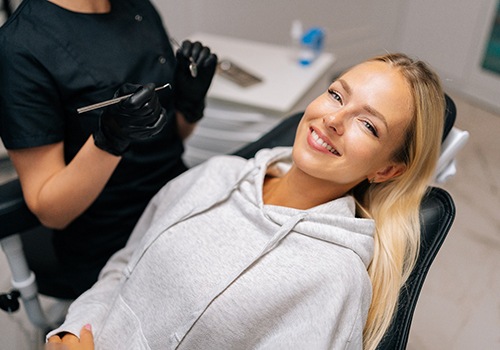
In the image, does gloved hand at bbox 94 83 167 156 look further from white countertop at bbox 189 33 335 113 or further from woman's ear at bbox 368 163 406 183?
white countertop at bbox 189 33 335 113

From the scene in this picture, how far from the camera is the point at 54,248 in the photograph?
1183 mm

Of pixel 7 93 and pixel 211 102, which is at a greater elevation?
pixel 7 93

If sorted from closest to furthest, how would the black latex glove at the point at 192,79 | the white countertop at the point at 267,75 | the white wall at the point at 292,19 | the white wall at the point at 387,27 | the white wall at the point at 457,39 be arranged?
1. the black latex glove at the point at 192,79
2. the white countertop at the point at 267,75
3. the white wall at the point at 292,19
4. the white wall at the point at 387,27
5. the white wall at the point at 457,39

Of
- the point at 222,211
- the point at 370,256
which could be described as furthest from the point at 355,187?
the point at 222,211

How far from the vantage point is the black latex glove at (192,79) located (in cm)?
114

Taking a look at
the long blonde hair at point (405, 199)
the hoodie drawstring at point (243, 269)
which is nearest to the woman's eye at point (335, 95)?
the long blonde hair at point (405, 199)

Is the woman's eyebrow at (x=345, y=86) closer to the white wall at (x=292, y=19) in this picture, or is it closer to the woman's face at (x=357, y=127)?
the woman's face at (x=357, y=127)

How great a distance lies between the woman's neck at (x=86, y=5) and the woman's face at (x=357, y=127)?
519 millimetres

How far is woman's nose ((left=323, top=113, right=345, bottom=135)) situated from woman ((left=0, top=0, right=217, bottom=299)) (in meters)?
0.31

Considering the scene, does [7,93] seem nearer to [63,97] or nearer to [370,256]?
[63,97]

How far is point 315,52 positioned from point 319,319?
120 cm

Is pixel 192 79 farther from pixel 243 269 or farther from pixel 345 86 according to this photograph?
pixel 243 269

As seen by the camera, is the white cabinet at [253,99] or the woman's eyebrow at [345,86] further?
the white cabinet at [253,99]

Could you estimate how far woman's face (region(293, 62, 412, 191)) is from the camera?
85 centimetres
